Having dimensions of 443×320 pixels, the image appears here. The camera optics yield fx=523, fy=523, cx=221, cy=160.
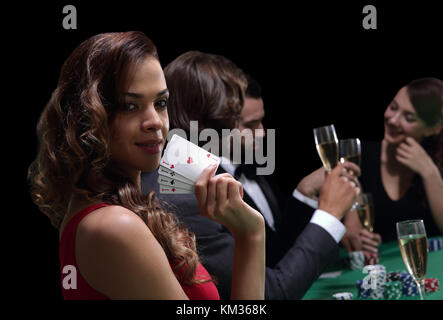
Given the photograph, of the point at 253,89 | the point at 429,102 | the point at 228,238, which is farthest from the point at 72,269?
the point at 429,102

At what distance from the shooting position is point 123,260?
1184 mm

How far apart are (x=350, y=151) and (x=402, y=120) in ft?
3.47

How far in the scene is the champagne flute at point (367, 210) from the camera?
9.66ft

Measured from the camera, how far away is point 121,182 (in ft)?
4.67

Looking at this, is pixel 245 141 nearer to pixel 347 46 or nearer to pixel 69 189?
pixel 347 46

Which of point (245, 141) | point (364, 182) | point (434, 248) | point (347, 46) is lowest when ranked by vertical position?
point (434, 248)

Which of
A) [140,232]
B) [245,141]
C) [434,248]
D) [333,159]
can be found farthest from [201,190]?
[434,248]

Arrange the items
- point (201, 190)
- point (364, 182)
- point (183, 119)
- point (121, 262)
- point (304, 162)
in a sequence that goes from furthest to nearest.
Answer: point (364, 182), point (304, 162), point (183, 119), point (201, 190), point (121, 262)

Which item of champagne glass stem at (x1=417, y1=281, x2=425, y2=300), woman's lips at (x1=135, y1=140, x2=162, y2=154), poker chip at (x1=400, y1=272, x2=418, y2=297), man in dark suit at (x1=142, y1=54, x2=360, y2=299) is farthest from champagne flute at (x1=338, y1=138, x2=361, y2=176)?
woman's lips at (x1=135, y1=140, x2=162, y2=154)

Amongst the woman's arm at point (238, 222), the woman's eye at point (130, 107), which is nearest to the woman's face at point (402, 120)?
the woman's arm at point (238, 222)

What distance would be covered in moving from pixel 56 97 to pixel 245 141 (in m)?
1.72

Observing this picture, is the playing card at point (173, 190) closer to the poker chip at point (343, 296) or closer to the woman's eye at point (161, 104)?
the woman's eye at point (161, 104)

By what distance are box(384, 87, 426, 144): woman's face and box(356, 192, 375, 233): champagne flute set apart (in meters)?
0.98

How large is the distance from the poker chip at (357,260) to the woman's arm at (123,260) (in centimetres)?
172
